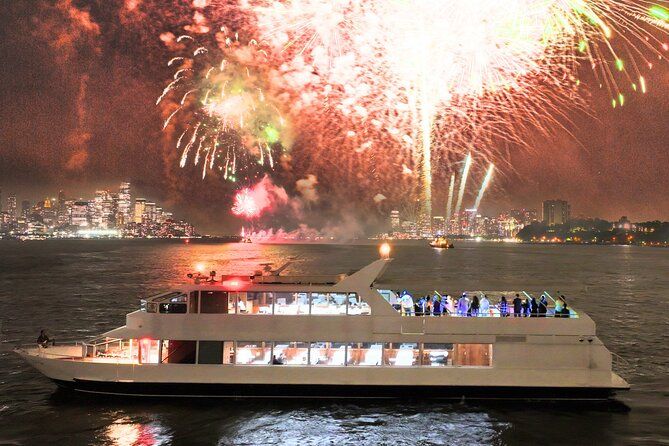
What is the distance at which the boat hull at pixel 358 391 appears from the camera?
16641 mm

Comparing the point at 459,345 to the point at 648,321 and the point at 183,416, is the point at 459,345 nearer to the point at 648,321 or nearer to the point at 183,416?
the point at 183,416

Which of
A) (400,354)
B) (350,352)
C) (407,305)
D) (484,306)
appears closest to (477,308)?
(484,306)

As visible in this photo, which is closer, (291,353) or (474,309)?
(291,353)

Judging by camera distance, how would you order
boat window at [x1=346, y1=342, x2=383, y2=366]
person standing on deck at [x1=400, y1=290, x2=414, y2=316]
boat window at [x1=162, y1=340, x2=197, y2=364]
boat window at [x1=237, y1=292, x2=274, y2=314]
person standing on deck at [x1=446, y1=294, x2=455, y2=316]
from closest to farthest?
boat window at [x1=346, y1=342, x2=383, y2=366]
boat window at [x1=162, y1=340, x2=197, y2=364]
person standing on deck at [x1=400, y1=290, x2=414, y2=316]
boat window at [x1=237, y1=292, x2=274, y2=314]
person standing on deck at [x1=446, y1=294, x2=455, y2=316]

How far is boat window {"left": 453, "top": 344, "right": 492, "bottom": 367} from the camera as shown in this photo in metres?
16.8

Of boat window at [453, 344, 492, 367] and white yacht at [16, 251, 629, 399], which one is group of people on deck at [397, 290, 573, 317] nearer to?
white yacht at [16, 251, 629, 399]

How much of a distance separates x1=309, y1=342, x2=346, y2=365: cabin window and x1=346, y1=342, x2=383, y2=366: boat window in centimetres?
30

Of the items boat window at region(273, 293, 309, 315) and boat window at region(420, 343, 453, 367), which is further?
boat window at region(273, 293, 309, 315)

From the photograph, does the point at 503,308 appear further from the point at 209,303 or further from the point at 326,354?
the point at 209,303

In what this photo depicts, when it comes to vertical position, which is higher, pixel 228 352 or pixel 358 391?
pixel 228 352

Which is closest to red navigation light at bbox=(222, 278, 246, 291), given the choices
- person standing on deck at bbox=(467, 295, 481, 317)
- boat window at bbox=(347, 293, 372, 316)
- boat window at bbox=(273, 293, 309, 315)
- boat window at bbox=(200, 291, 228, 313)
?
boat window at bbox=(200, 291, 228, 313)

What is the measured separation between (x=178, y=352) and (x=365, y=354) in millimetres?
5587

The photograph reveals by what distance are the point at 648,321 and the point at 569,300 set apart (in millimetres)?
11215

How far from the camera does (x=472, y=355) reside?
16.8m
